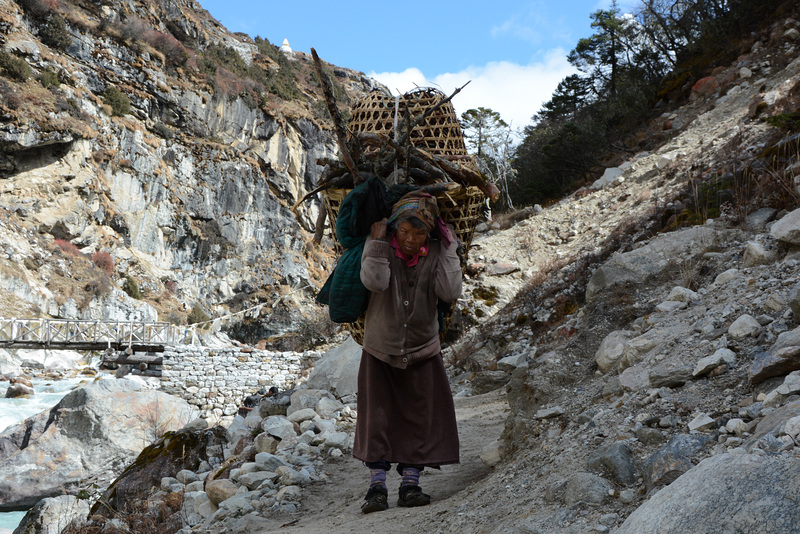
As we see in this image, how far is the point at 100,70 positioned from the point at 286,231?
1186 centimetres

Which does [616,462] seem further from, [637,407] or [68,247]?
[68,247]

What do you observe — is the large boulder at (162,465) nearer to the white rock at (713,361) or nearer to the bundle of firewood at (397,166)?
the bundle of firewood at (397,166)

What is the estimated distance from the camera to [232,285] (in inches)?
1154

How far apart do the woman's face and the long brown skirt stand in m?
0.62

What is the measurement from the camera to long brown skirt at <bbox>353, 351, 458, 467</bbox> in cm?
303

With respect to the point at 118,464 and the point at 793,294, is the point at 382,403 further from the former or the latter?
the point at 118,464

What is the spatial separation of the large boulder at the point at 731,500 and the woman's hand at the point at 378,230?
1.84m

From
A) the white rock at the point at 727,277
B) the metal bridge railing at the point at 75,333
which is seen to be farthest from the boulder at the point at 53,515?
the metal bridge railing at the point at 75,333

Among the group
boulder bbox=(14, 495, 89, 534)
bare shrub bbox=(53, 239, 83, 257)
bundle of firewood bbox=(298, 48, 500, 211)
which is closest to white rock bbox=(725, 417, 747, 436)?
bundle of firewood bbox=(298, 48, 500, 211)

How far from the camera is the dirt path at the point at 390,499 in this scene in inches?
106

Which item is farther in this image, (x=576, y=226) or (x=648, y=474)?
(x=576, y=226)

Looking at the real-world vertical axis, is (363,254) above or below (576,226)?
below

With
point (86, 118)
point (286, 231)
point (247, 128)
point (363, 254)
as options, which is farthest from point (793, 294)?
point (247, 128)

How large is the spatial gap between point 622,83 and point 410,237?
823 inches
